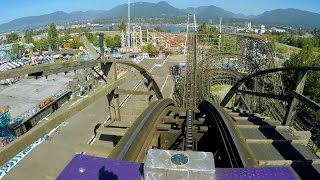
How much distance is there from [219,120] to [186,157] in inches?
137

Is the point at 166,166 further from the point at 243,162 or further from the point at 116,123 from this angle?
the point at 116,123

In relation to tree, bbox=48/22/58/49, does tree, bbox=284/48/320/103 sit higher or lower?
lower

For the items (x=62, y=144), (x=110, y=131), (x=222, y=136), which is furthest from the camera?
(x=62, y=144)

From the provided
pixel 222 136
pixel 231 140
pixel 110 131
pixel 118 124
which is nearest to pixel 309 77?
pixel 118 124

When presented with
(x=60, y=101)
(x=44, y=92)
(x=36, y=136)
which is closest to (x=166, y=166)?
(x=36, y=136)

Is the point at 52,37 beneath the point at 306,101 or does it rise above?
above

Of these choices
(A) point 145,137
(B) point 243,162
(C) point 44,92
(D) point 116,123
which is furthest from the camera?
(C) point 44,92

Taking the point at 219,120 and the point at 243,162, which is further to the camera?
the point at 219,120

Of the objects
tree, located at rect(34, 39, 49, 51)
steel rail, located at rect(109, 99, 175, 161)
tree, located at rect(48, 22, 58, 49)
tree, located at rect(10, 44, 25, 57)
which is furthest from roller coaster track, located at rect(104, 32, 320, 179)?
tree, located at rect(34, 39, 49, 51)

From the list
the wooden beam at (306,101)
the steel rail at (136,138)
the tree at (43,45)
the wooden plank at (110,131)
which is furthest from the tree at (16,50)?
the wooden beam at (306,101)

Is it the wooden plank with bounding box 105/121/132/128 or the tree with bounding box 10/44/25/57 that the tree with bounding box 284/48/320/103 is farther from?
the tree with bounding box 10/44/25/57

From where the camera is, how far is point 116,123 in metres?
5.01

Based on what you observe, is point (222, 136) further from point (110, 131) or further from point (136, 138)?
point (110, 131)

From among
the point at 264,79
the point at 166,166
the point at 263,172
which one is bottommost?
the point at 264,79
